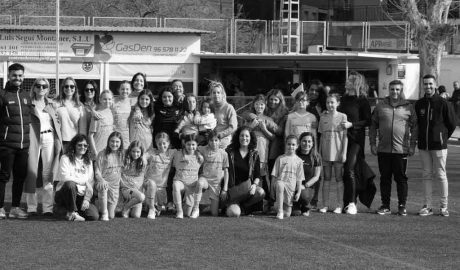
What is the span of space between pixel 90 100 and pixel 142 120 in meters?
0.78

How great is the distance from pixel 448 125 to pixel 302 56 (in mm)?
21682

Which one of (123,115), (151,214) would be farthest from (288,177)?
(123,115)

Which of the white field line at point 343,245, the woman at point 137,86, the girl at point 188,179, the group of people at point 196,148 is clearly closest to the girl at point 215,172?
the group of people at point 196,148

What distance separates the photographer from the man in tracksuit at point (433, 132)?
1259 centimetres

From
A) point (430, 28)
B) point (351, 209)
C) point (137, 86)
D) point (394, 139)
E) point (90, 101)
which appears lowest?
point (351, 209)

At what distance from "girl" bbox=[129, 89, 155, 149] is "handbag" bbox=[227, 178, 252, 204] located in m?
1.33

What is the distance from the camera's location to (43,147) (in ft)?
40.8

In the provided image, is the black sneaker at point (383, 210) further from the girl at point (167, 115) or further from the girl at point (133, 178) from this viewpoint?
the girl at point (133, 178)

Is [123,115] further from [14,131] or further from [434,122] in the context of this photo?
[434,122]

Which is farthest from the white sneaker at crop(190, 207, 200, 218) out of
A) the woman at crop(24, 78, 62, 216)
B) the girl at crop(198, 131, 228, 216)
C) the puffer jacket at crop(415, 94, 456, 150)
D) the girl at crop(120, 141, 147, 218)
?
the puffer jacket at crop(415, 94, 456, 150)

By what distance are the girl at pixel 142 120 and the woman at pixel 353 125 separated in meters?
2.65

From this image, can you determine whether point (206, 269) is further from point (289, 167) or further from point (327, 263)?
point (289, 167)

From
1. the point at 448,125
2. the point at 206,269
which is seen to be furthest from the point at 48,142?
the point at 448,125

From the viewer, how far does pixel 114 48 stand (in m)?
33.6
